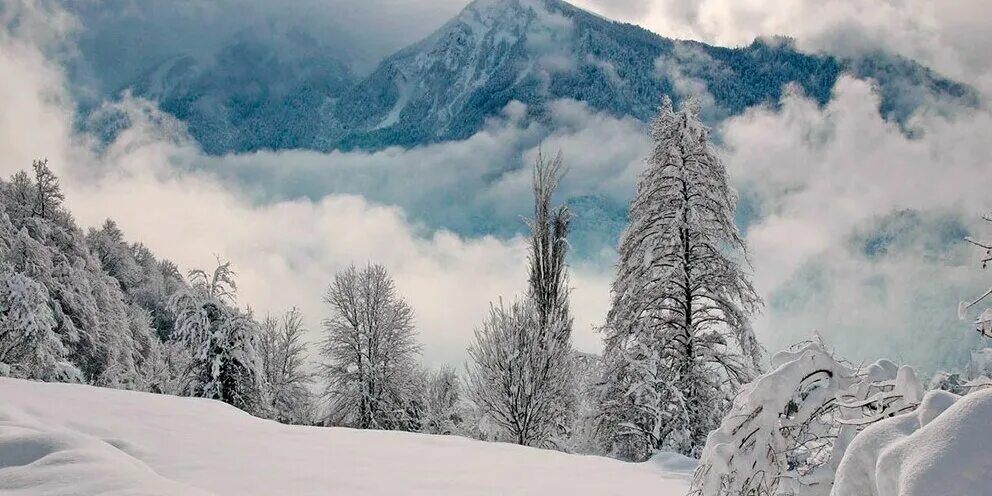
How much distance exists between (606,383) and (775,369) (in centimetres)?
1141

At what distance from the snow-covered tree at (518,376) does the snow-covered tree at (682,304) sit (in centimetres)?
320

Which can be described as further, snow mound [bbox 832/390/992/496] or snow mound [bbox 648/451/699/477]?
snow mound [bbox 648/451/699/477]

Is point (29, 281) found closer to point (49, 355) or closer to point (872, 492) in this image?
point (49, 355)

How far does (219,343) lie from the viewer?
20.8 metres

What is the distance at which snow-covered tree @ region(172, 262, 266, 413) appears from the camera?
2061 cm

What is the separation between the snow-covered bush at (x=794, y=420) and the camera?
126 inches

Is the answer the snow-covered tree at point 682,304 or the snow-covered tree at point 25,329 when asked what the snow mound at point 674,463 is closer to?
the snow-covered tree at point 682,304

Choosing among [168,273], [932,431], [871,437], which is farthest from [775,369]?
[168,273]

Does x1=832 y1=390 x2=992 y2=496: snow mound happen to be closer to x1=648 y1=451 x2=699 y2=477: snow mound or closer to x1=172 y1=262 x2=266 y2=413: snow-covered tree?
x1=648 y1=451 x2=699 y2=477: snow mound

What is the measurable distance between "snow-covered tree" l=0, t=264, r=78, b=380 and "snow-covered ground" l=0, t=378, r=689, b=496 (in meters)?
14.1

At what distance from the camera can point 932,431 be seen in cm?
212

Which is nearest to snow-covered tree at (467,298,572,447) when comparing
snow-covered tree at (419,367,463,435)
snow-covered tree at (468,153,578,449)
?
snow-covered tree at (468,153,578,449)

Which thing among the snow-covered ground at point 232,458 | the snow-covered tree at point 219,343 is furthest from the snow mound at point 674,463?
the snow-covered tree at point 219,343

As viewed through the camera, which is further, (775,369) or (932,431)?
(775,369)
